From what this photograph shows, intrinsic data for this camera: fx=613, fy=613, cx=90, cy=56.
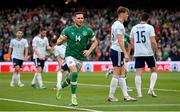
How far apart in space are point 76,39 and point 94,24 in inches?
Result: 1301

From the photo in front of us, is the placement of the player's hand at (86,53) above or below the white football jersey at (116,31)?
below

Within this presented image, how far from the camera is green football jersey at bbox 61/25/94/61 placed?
659 inches

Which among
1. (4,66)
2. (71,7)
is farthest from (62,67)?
(71,7)

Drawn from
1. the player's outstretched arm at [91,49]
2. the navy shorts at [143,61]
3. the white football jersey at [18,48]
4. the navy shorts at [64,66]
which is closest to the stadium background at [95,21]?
the white football jersey at [18,48]

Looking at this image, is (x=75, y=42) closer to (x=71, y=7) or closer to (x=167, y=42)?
(x=167, y=42)

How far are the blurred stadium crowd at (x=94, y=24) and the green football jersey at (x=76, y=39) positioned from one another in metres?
27.6

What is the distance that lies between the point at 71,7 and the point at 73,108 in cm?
3923

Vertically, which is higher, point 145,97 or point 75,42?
point 75,42

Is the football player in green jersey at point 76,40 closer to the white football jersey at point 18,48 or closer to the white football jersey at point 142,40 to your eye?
the white football jersey at point 142,40

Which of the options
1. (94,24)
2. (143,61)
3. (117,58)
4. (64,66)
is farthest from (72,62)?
(94,24)

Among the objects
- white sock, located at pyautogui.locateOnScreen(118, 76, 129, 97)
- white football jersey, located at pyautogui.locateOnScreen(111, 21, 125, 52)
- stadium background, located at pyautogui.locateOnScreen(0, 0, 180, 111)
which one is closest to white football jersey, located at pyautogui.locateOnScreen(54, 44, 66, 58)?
white football jersey, located at pyautogui.locateOnScreen(111, 21, 125, 52)

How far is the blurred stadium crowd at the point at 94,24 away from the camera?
45688 millimetres

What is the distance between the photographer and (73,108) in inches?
606

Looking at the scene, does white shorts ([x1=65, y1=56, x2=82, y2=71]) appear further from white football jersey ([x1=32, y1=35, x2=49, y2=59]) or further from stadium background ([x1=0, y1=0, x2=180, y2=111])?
stadium background ([x1=0, y1=0, x2=180, y2=111])
